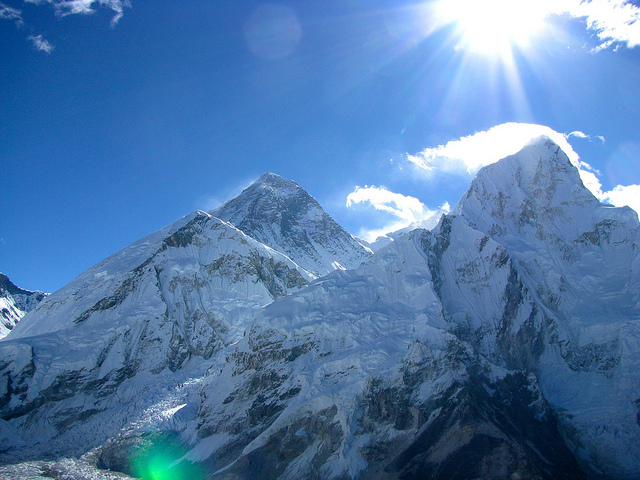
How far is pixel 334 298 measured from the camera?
72.6 m

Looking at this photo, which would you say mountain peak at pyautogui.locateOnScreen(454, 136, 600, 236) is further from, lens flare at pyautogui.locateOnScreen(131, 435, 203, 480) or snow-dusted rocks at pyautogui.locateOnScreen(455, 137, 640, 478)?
lens flare at pyautogui.locateOnScreen(131, 435, 203, 480)

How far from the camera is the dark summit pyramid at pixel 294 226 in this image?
150 m

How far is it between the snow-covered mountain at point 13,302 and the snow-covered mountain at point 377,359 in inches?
1857

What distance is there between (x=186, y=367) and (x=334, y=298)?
3863 centimetres

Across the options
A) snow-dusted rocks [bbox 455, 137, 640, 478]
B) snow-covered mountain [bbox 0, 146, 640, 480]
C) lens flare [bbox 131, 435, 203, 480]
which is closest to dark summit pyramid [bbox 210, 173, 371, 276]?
snow-covered mountain [bbox 0, 146, 640, 480]

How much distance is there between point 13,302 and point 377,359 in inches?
5805

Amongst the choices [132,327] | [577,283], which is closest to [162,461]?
[132,327]

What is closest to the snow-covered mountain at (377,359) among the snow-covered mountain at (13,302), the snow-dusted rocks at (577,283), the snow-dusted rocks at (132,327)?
the snow-dusted rocks at (577,283)

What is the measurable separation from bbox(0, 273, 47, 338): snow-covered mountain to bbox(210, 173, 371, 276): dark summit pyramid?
71.7 meters

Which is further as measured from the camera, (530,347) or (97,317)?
(97,317)

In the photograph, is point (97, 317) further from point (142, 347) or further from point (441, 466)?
point (441, 466)

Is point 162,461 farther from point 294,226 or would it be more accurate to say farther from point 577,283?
point 294,226

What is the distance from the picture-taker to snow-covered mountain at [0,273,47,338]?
14200cm

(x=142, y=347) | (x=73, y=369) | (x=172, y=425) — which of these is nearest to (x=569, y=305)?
(x=172, y=425)
